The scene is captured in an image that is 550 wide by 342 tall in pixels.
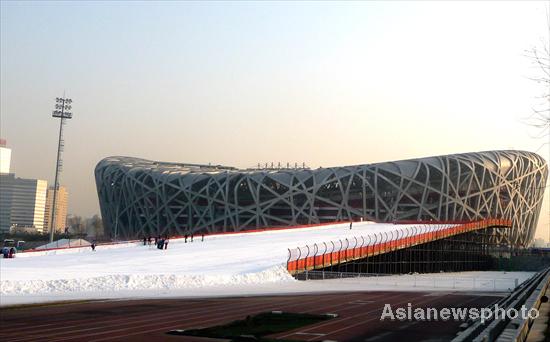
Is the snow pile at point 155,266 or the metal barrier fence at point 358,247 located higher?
the metal barrier fence at point 358,247

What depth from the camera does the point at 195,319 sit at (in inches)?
601

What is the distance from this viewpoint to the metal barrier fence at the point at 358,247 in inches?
1358

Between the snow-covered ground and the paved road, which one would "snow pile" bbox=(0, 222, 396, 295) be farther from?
the paved road

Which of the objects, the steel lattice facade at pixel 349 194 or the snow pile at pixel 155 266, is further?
the steel lattice facade at pixel 349 194

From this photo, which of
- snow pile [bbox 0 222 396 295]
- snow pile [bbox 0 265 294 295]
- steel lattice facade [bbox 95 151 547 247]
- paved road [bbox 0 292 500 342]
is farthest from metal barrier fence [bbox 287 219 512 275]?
steel lattice facade [bbox 95 151 547 247]

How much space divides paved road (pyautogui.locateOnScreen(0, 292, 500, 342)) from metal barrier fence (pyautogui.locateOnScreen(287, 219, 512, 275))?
11.9 metres

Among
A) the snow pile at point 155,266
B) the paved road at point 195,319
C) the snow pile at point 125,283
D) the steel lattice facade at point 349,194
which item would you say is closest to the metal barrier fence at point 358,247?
the snow pile at point 155,266

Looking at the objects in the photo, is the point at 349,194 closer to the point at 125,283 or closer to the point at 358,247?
the point at 358,247

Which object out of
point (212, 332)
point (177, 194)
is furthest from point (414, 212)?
point (212, 332)

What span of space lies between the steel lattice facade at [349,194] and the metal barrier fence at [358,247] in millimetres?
23046

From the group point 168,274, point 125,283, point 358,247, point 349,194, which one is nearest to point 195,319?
point 125,283

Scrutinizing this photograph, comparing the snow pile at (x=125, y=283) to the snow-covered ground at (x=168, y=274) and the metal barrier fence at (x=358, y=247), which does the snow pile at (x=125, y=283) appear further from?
the metal barrier fence at (x=358, y=247)

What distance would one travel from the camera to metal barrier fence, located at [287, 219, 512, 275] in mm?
34500

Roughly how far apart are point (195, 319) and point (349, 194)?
73.7 meters
